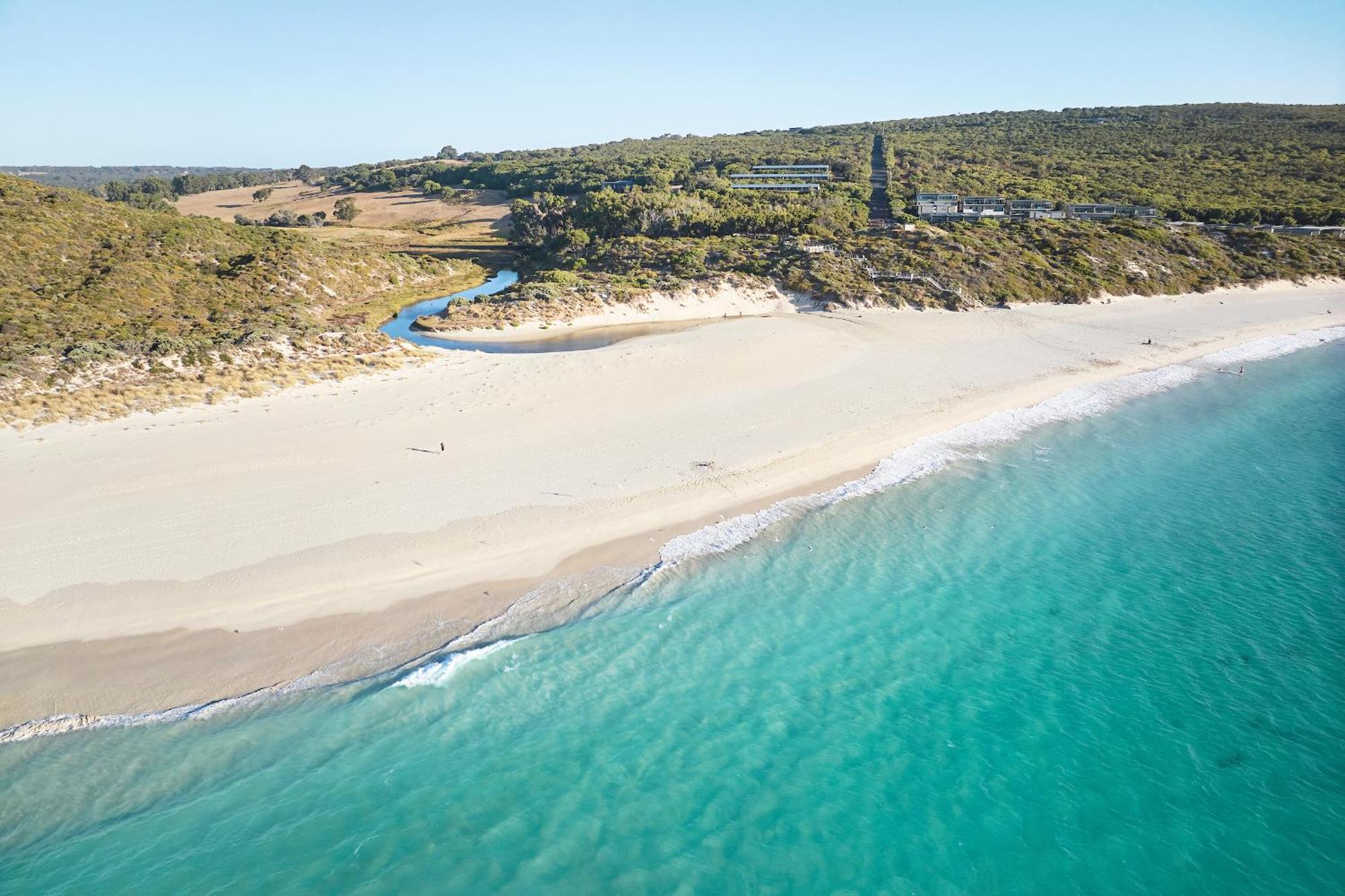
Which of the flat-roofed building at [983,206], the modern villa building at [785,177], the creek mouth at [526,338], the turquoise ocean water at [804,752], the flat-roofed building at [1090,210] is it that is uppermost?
the modern villa building at [785,177]

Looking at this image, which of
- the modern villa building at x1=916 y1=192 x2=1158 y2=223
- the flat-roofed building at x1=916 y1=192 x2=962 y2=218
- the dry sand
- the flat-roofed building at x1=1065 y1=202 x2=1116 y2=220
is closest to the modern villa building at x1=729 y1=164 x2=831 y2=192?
the flat-roofed building at x1=916 y1=192 x2=962 y2=218

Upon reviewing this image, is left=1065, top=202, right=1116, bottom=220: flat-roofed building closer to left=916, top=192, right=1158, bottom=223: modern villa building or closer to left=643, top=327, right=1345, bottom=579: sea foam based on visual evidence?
left=916, top=192, right=1158, bottom=223: modern villa building

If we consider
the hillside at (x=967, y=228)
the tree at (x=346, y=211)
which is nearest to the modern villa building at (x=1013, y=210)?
the hillside at (x=967, y=228)

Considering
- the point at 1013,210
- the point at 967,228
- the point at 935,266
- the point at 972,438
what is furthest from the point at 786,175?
the point at 972,438

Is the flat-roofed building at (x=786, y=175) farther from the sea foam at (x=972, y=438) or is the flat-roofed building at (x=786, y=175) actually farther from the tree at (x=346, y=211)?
the sea foam at (x=972, y=438)

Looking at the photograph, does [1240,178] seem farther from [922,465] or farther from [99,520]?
[99,520]

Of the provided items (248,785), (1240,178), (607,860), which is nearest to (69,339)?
(248,785)
